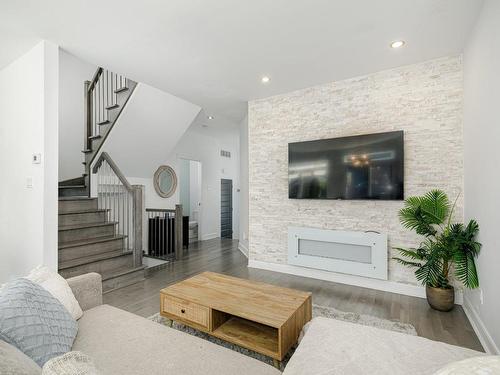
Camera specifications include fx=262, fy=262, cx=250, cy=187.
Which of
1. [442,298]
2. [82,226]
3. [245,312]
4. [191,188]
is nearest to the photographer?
[245,312]

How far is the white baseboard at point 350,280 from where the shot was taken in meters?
3.19

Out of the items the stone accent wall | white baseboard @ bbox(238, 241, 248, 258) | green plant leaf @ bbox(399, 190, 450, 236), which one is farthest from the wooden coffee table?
white baseboard @ bbox(238, 241, 248, 258)

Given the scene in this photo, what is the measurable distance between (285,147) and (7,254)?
12.6 ft

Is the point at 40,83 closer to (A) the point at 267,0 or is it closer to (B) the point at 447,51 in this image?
(A) the point at 267,0

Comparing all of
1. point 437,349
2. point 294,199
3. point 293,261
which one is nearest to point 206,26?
point 294,199

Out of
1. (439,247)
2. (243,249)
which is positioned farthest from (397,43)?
(243,249)

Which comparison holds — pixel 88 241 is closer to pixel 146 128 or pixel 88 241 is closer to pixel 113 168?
pixel 113 168

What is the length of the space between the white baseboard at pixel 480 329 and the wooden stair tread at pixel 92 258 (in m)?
4.13

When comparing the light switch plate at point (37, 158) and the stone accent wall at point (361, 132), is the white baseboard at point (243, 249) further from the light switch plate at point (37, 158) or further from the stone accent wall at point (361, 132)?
the light switch plate at point (37, 158)

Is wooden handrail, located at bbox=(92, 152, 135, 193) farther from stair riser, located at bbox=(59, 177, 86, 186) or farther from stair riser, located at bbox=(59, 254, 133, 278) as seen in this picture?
stair riser, located at bbox=(59, 254, 133, 278)

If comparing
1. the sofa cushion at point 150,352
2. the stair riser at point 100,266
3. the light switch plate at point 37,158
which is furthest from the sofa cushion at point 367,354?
the stair riser at point 100,266

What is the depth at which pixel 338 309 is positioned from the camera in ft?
9.45

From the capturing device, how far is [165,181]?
239 inches

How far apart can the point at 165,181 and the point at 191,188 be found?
52.4 inches
